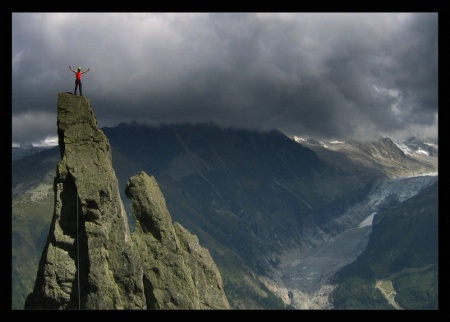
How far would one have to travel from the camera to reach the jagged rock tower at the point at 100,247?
179 ft

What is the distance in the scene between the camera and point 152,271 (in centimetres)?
5816

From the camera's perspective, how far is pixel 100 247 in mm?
54812

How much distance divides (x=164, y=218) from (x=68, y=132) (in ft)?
38.2

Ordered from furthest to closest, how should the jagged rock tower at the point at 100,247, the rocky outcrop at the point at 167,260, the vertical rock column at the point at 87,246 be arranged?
the rocky outcrop at the point at 167,260, the jagged rock tower at the point at 100,247, the vertical rock column at the point at 87,246

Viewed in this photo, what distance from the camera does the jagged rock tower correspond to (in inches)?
2152

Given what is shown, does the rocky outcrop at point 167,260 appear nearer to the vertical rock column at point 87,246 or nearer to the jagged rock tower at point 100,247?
the jagged rock tower at point 100,247

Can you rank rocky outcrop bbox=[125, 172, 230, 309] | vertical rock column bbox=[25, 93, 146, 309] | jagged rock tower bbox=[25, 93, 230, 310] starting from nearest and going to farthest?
vertical rock column bbox=[25, 93, 146, 309] → jagged rock tower bbox=[25, 93, 230, 310] → rocky outcrop bbox=[125, 172, 230, 309]

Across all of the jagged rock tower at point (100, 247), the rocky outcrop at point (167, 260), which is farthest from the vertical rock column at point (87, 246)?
the rocky outcrop at point (167, 260)

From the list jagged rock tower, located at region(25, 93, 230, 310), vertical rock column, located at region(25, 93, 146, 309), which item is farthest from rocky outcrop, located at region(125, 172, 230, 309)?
vertical rock column, located at region(25, 93, 146, 309)

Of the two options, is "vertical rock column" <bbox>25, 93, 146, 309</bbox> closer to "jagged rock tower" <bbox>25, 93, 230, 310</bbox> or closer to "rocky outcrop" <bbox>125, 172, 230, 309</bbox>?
"jagged rock tower" <bbox>25, 93, 230, 310</bbox>

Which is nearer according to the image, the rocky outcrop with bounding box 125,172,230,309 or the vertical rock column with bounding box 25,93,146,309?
the vertical rock column with bounding box 25,93,146,309
